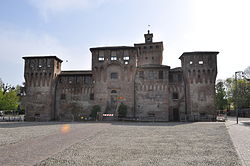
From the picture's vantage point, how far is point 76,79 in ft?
117

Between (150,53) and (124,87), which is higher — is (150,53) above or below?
above

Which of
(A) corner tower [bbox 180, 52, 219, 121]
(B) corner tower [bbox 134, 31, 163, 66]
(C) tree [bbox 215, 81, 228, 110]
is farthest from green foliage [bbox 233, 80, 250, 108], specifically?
(B) corner tower [bbox 134, 31, 163, 66]

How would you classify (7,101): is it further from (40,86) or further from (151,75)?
(151,75)

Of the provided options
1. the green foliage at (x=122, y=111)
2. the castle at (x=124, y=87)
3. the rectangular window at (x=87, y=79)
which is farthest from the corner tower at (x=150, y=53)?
the green foliage at (x=122, y=111)

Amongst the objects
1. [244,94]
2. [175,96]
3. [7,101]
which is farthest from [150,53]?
[7,101]

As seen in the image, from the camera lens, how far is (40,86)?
3531cm

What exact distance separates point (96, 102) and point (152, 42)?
22937 millimetres

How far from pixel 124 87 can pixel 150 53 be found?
16.8 meters

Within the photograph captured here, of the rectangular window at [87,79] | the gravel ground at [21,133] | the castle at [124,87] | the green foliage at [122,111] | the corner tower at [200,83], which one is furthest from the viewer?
the rectangular window at [87,79]

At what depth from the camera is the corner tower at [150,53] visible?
45.8m

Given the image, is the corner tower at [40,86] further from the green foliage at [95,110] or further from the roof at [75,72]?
the green foliage at [95,110]

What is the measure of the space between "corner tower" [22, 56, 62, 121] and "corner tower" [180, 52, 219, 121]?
2626 cm

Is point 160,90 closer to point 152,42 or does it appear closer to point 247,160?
point 152,42

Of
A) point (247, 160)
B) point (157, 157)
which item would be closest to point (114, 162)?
point (157, 157)
